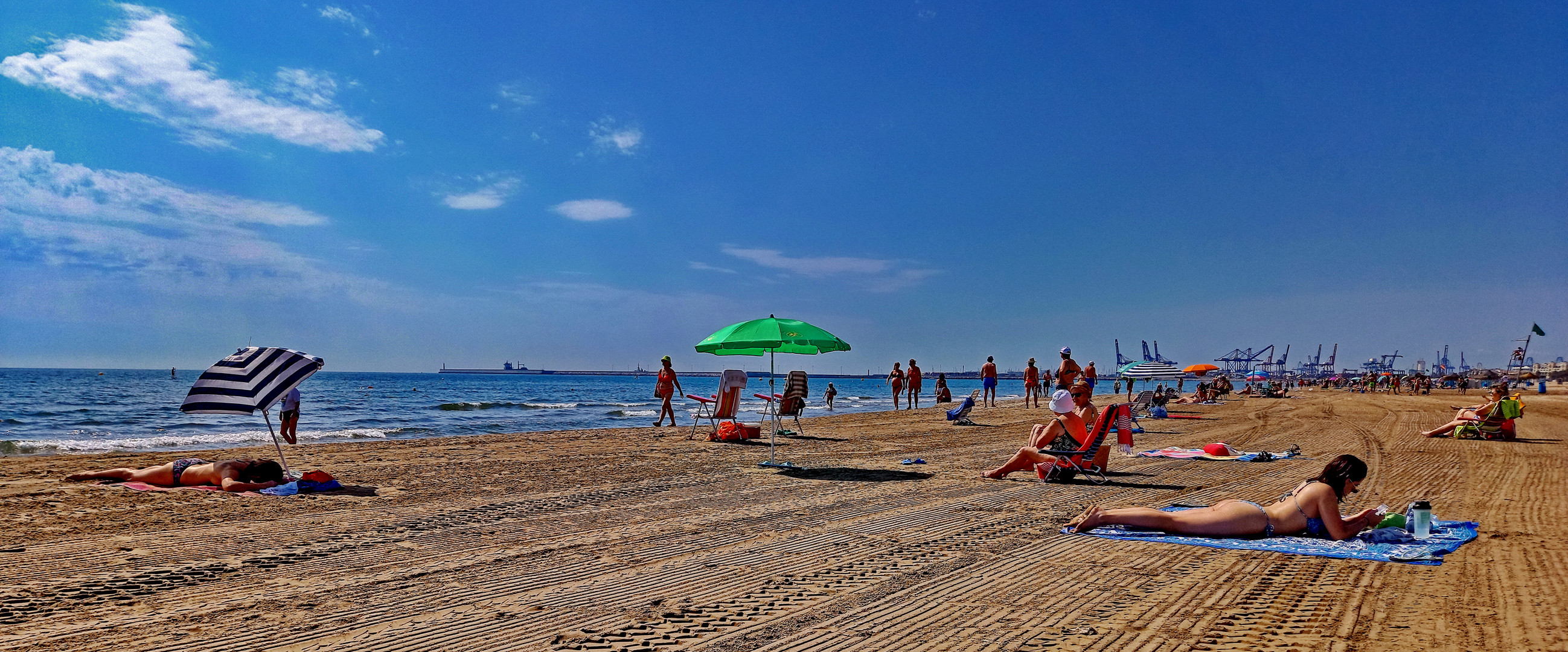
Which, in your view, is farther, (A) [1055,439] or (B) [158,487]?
(A) [1055,439]

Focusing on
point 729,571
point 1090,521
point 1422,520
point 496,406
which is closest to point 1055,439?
point 1090,521

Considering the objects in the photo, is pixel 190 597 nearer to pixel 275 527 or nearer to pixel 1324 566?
pixel 275 527

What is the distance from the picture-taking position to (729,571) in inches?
172

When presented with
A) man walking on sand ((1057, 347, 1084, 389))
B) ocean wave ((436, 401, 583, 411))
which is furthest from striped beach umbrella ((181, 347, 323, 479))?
ocean wave ((436, 401, 583, 411))

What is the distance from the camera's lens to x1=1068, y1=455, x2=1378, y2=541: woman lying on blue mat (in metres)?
5.07

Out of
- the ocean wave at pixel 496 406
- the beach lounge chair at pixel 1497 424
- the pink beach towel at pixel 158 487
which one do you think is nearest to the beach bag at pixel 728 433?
the pink beach towel at pixel 158 487

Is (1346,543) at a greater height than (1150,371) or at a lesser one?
lesser

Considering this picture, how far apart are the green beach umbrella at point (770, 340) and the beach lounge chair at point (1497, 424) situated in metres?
12.1

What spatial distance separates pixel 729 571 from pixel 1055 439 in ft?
16.4

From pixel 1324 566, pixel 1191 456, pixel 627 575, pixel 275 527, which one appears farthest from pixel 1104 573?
pixel 1191 456

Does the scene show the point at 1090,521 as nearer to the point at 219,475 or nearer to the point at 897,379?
the point at 219,475

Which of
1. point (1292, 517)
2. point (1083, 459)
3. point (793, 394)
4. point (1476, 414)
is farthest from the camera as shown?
point (793, 394)

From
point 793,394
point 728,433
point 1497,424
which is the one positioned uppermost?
point 793,394

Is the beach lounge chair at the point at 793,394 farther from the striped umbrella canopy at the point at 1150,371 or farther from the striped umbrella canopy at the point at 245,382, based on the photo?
the striped umbrella canopy at the point at 1150,371
